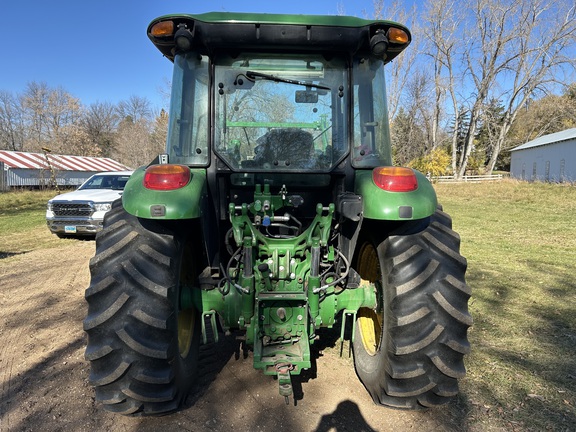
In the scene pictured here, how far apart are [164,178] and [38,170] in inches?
1171

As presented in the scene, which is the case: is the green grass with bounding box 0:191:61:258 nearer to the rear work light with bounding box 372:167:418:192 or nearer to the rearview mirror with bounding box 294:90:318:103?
the rearview mirror with bounding box 294:90:318:103

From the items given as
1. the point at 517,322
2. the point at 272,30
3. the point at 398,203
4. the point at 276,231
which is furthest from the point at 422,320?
the point at 517,322

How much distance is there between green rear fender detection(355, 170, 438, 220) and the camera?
241 cm

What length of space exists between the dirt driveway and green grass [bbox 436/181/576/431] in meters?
0.49

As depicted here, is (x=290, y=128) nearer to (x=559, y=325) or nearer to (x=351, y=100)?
(x=351, y=100)

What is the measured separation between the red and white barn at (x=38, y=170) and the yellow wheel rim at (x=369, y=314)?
89.0 ft

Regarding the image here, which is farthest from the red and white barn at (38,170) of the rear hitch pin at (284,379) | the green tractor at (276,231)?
the rear hitch pin at (284,379)

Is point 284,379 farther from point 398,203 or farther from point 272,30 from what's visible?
point 272,30

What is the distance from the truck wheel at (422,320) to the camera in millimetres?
2432

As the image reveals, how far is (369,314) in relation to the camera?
3264 millimetres

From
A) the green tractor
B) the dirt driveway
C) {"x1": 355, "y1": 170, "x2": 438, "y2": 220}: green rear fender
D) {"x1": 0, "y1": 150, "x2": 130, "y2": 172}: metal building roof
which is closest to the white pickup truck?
the dirt driveway

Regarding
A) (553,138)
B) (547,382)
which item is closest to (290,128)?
(547,382)

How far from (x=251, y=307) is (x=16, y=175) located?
2904 centimetres

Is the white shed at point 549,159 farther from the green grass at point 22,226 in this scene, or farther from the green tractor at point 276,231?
the green tractor at point 276,231
